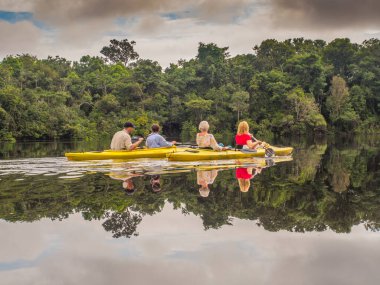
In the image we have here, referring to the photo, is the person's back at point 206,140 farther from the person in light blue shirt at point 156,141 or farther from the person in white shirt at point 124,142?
the person in white shirt at point 124,142

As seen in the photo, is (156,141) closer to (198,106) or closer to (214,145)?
(214,145)

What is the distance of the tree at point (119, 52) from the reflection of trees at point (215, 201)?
62841 millimetres

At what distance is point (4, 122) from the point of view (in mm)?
34312

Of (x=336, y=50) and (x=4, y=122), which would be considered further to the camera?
(x=336, y=50)

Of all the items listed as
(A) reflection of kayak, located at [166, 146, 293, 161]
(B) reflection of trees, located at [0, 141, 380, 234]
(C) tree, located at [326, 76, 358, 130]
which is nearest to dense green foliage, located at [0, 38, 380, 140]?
(C) tree, located at [326, 76, 358, 130]

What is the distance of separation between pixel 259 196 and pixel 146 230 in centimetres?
262

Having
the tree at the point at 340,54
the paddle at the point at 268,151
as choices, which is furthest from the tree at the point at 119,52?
the paddle at the point at 268,151

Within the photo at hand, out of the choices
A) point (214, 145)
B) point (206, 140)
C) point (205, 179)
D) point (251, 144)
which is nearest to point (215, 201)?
point (205, 179)

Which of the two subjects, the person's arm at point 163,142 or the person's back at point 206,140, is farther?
the person's arm at point 163,142

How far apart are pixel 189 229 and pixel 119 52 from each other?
224ft

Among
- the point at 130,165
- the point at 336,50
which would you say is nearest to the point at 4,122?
the point at 130,165

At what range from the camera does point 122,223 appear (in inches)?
240

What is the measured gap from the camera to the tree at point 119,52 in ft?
234

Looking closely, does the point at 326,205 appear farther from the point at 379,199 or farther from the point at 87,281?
the point at 87,281
